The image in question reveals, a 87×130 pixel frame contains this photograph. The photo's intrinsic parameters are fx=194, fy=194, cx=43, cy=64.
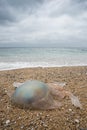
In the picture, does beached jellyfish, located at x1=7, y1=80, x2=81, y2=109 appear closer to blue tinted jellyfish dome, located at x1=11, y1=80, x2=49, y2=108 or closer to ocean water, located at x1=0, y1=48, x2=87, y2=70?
blue tinted jellyfish dome, located at x1=11, y1=80, x2=49, y2=108

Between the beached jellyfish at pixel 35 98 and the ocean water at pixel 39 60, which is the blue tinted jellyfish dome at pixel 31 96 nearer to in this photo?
the beached jellyfish at pixel 35 98

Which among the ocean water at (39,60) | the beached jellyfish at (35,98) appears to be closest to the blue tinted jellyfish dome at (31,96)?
the beached jellyfish at (35,98)

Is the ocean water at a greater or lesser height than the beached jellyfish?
lesser

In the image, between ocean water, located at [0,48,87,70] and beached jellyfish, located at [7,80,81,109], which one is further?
ocean water, located at [0,48,87,70]

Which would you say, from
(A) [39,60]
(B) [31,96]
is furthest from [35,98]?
(A) [39,60]

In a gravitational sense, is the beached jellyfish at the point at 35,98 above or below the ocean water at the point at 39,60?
above

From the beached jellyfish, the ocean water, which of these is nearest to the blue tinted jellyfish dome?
the beached jellyfish

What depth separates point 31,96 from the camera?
4258 mm

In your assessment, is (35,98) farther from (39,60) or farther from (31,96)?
(39,60)

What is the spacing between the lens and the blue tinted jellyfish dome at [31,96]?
4.25 meters

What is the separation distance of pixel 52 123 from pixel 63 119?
0.26 metres

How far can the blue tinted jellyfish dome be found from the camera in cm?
425

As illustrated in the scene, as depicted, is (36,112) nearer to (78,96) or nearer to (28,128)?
(28,128)

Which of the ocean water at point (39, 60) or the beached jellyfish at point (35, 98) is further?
the ocean water at point (39, 60)
